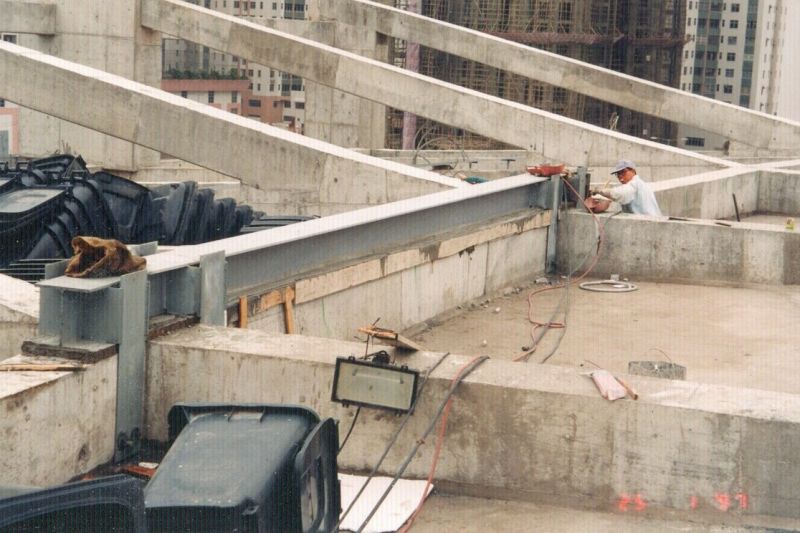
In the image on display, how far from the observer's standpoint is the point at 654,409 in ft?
23.7

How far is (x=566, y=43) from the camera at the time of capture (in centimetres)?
7131

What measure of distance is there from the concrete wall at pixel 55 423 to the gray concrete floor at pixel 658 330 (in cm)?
421

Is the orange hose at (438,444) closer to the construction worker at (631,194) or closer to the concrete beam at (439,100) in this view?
the construction worker at (631,194)

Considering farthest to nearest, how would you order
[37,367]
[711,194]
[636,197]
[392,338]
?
[711,194] → [636,197] → [392,338] → [37,367]

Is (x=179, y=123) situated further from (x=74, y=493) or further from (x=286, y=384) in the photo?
(x=74, y=493)

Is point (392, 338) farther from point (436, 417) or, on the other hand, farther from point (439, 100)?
point (439, 100)

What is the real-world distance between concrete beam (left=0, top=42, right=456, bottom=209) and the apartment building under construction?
41.3m

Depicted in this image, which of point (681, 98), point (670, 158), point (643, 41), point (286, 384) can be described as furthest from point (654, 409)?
point (643, 41)

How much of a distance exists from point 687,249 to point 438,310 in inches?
142

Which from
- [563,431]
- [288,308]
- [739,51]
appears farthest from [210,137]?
[739,51]

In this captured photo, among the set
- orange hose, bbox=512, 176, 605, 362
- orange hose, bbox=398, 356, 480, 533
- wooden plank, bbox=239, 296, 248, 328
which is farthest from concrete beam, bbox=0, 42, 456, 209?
orange hose, bbox=398, 356, 480, 533

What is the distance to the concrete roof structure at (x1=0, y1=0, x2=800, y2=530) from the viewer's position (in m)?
7.25

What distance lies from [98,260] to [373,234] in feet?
13.2

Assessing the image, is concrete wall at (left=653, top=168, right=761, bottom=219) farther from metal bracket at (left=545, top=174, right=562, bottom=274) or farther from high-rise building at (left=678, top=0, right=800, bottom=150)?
high-rise building at (left=678, top=0, right=800, bottom=150)
